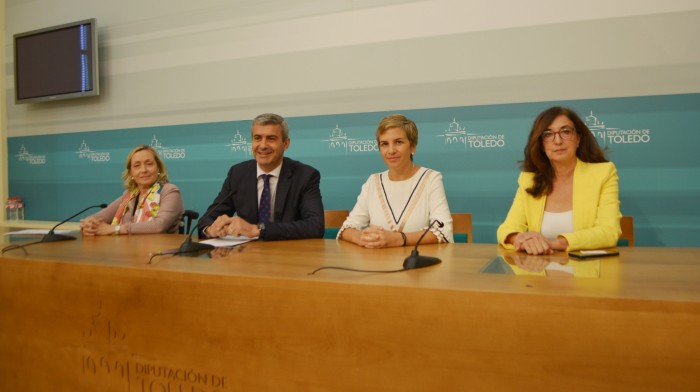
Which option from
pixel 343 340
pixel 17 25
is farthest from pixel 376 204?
pixel 17 25

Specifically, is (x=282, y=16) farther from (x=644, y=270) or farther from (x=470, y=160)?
(x=644, y=270)

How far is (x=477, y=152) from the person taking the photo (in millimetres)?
3404

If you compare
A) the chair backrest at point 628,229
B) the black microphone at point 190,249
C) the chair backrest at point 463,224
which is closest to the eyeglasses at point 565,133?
the chair backrest at point 628,229

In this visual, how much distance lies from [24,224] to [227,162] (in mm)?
2365

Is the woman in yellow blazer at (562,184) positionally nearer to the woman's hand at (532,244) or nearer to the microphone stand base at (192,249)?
the woman's hand at (532,244)

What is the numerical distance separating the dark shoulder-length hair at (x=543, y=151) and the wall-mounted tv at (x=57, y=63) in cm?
402

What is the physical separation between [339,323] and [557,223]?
4.23 ft

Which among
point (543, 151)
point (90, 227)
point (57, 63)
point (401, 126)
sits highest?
point (57, 63)

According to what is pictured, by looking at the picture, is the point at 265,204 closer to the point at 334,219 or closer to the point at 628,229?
the point at 334,219

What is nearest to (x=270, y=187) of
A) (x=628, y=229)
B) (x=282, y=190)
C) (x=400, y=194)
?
(x=282, y=190)

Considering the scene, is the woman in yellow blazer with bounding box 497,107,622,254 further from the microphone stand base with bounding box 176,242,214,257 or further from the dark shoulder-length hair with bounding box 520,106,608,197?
the microphone stand base with bounding box 176,242,214,257

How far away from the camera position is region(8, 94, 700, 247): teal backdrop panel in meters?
3.01

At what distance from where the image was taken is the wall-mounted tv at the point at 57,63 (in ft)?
14.9

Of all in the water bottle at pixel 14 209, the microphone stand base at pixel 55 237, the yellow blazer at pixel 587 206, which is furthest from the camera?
the water bottle at pixel 14 209
